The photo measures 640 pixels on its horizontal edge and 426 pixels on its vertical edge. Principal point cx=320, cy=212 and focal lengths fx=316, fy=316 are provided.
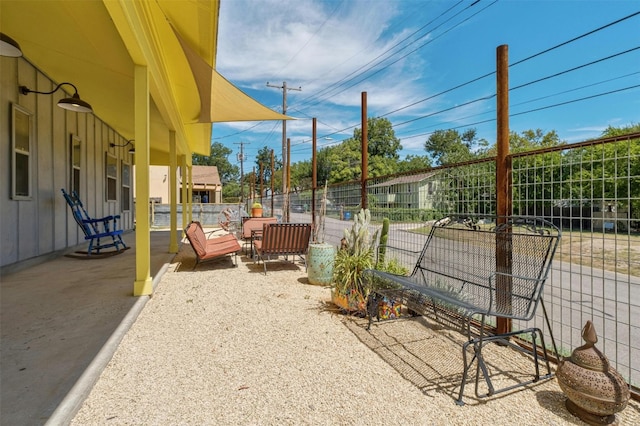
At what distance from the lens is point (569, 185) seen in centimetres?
232

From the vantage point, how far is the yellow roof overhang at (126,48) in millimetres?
3162

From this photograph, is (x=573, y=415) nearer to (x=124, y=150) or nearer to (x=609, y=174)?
(x=609, y=174)

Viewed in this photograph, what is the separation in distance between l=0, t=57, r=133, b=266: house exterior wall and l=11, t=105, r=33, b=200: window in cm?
5

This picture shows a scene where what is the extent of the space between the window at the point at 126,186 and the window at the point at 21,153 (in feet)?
17.2

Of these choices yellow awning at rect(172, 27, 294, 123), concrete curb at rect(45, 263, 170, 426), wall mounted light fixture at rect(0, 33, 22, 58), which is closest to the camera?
concrete curb at rect(45, 263, 170, 426)

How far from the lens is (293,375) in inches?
81.7

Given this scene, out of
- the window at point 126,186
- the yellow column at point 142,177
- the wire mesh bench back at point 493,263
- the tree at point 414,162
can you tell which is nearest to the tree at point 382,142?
the tree at point 414,162

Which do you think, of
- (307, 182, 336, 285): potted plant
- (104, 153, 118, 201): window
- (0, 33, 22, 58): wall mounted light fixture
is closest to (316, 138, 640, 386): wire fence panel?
(307, 182, 336, 285): potted plant

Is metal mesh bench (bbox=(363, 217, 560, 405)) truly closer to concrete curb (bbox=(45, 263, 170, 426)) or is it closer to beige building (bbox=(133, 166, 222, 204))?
concrete curb (bbox=(45, 263, 170, 426))

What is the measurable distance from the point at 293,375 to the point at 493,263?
1.77m

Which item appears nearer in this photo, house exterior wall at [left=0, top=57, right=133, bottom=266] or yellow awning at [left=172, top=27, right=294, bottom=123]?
house exterior wall at [left=0, top=57, right=133, bottom=266]

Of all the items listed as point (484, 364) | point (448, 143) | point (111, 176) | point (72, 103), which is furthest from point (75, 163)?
point (448, 143)

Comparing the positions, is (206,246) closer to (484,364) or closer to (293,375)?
(293,375)

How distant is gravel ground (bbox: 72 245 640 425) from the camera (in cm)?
167
